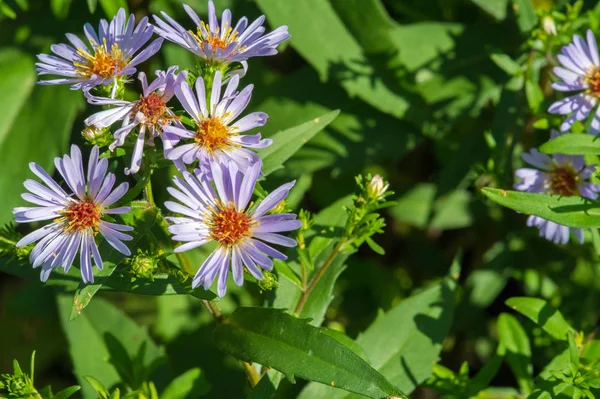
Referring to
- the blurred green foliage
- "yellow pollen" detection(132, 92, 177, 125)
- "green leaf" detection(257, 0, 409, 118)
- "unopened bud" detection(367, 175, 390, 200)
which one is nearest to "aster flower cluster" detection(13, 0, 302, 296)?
"yellow pollen" detection(132, 92, 177, 125)

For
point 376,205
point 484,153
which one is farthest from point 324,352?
point 484,153

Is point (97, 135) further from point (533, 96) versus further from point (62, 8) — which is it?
point (533, 96)

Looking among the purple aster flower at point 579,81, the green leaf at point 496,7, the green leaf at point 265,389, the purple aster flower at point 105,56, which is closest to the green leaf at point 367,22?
the green leaf at point 496,7

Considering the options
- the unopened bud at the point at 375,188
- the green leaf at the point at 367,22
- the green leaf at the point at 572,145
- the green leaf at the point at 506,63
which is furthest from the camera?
the green leaf at the point at 367,22

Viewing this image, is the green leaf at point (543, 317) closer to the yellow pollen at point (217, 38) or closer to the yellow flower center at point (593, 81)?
the yellow flower center at point (593, 81)

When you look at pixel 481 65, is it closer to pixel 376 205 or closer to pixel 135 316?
pixel 376 205

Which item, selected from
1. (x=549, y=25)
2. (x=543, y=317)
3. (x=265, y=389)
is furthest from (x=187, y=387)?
(x=549, y=25)

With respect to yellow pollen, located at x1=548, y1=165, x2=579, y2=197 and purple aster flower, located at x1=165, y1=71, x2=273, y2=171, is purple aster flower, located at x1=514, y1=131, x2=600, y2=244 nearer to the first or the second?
yellow pollen, located at x1=548, y1=165, x2=579, y2=197
